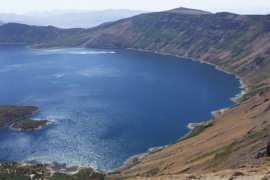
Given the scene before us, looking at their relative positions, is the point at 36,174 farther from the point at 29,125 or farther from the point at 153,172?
the point at 29,125

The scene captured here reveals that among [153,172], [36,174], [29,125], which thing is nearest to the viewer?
[153,172]

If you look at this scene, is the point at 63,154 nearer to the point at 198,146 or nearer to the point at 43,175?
the point at 43,175

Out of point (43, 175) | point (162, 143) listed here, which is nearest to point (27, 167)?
point (43, 175)

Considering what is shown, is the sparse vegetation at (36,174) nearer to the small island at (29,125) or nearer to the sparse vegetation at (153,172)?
the sparse vegetation at (153,172)

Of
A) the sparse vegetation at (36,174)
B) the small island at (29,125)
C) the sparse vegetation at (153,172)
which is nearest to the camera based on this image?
the sparse vegetation at (153,172)

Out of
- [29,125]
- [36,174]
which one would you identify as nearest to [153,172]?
[36,174]

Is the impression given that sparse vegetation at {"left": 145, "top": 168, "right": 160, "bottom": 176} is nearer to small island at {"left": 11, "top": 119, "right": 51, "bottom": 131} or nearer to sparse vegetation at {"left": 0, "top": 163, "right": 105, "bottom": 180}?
sparse vegetation at {"left": 0, "top": 163, "right": 105, "bottom": 180}

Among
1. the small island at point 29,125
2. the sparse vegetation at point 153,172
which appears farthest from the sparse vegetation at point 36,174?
Result: the small island at point 29,125

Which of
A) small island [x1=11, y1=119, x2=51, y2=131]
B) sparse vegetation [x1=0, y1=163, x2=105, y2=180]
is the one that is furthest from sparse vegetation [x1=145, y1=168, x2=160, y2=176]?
small island [x1=11, y1=119, x2=51, y2=131]

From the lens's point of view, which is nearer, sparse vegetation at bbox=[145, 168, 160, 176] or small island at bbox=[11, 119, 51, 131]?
sparse vegetation at bbox=[145, 168, 160, 176]

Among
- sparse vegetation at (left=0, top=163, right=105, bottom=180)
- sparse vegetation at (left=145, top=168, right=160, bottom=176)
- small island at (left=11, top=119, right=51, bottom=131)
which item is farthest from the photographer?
small island at (left=11, top=119, right=51, bottom=131)

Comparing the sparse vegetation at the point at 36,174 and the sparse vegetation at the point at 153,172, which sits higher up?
the sparse vegetation at the point at 153,172
